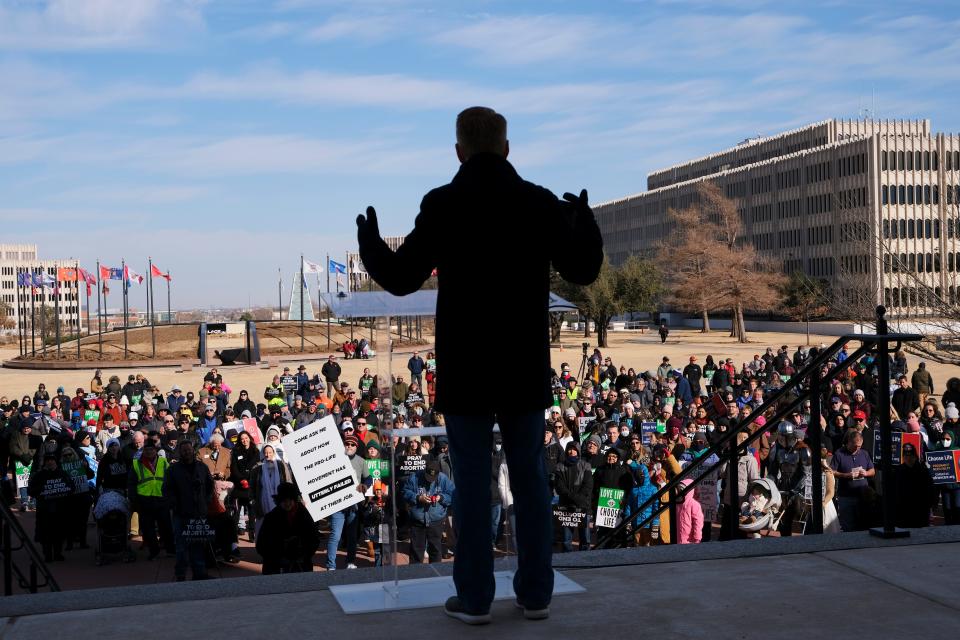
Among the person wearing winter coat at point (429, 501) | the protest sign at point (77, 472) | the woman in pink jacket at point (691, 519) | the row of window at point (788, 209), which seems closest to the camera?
the person wearing winter coat at point (429, 501)

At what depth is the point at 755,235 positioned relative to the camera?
112562mm

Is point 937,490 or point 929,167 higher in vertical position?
point 929,167

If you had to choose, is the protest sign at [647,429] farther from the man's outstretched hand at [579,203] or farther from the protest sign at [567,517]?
the man's outstretched hand at [579,203]

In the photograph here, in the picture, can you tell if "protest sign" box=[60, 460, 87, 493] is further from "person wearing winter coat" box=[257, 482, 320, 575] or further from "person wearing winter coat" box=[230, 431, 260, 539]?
"person wearing winter coat" box=[257, 482, 320, 575]

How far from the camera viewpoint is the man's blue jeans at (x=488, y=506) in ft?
11.8

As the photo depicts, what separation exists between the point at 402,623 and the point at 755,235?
371ft

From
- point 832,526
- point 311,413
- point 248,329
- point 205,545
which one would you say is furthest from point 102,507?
point 248,329

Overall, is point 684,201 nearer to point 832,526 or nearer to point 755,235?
point 755,235

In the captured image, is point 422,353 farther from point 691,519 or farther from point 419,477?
point 419,477

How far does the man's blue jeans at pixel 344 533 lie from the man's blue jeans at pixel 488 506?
820 centimetres

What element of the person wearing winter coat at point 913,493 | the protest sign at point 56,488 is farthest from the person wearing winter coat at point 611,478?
the protest sign at point 56,488

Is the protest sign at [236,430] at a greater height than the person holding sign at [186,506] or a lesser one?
greater

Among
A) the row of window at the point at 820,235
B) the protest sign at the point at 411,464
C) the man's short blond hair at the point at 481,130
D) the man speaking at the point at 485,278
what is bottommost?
the protest sign at the point at 411,464

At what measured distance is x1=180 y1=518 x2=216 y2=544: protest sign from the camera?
39.9 feet
